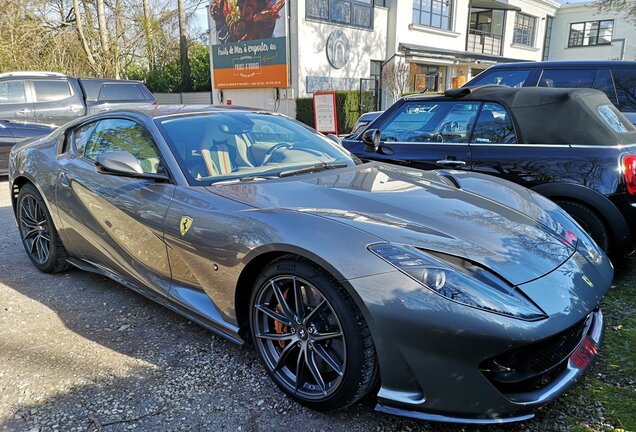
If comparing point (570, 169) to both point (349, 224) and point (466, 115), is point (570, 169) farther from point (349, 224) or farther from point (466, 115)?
point (349, 224)

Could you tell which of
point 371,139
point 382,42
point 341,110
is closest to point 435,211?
point 371,139

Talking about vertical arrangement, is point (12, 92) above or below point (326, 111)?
above

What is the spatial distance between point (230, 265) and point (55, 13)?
71.2 feet

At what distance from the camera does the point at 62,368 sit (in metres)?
2.72

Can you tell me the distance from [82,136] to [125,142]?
26.8 inches

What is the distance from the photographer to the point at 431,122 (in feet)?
15.4

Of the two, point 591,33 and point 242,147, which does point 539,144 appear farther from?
point 591,33

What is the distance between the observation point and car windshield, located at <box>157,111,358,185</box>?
117 inches

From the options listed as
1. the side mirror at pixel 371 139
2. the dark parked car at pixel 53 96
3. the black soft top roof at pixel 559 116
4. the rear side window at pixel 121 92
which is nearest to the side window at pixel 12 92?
the dark parked car at pixel 53 96

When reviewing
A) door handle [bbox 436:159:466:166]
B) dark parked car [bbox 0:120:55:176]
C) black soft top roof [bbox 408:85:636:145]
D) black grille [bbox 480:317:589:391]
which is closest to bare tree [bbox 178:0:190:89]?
dark parked car [bbox 0:120:55:176]

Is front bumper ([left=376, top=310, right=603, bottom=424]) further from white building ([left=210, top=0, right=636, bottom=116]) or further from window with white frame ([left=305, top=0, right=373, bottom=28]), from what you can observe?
window with white frame ([left=305, top=0, right=373, bottom=28])

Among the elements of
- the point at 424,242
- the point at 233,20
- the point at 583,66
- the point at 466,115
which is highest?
the point at 233,20

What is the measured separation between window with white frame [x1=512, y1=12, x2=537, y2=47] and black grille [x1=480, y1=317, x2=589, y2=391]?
1330 inches

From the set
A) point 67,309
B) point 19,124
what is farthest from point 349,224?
point 19,124
